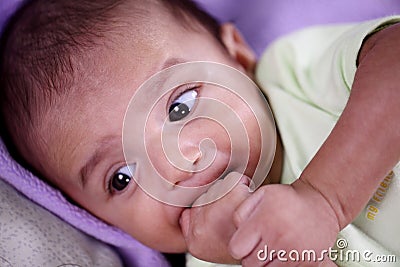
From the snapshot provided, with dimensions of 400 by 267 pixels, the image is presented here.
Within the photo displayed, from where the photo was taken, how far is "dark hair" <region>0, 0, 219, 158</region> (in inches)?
40.1

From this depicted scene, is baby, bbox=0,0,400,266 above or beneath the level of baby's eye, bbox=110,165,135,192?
above

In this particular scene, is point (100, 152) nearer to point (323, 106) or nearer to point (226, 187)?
point (226, 187)

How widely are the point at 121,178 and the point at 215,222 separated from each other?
9.0 inches

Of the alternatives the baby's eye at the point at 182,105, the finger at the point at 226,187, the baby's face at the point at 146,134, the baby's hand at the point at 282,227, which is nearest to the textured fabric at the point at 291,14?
the baby's face at the point at 146,134

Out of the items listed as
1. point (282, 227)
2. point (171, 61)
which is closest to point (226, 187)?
point (282, 227)

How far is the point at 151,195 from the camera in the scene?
99cm

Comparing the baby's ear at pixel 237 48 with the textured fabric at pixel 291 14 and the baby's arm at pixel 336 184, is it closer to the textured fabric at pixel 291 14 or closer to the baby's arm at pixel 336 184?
the textured fabric at pixel 291 14

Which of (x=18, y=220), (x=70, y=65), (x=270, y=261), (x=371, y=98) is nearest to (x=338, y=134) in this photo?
(x=371, y=98)

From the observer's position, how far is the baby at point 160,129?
765mm

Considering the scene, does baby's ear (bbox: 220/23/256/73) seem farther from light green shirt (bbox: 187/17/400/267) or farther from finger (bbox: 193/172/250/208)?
finger (bbox: 193/172/250/208)

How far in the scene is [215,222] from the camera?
34.1 inches

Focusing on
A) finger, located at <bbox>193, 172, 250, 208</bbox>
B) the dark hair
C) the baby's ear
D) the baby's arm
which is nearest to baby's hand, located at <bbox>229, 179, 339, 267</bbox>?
the baby's arm

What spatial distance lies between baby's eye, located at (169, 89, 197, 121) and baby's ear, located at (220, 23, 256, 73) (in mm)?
281

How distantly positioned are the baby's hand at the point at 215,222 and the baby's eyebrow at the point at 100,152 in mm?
173
